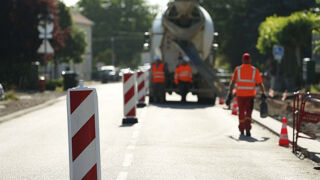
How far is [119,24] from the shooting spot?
110750mm

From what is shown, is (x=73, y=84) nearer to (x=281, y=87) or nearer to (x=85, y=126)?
(x=281, y=87)

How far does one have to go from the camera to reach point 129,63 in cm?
11400

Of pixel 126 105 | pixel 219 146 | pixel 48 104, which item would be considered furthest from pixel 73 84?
pixel 219 146

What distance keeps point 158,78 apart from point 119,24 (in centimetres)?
8595

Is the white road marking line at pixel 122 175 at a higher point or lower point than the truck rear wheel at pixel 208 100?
higher

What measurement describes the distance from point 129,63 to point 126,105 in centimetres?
9717

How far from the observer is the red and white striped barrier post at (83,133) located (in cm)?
693

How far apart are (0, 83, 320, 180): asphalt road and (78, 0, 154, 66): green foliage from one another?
9157 centimetres

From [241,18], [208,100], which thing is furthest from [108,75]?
[208,100]

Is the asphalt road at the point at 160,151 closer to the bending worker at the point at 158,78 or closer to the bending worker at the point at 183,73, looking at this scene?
the bending worker at the point at 183,73

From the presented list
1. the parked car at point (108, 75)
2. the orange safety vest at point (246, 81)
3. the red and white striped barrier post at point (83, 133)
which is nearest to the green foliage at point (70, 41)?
the parked car at point (108, 75)

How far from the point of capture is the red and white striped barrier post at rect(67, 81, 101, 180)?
22.7ft

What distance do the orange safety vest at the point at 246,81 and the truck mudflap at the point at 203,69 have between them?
1089cm

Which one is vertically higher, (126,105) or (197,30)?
(197,30)
